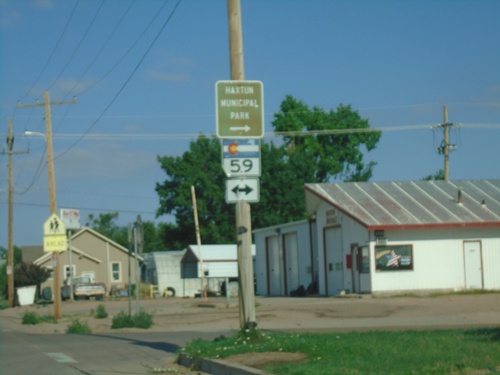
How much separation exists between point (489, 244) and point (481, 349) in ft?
86.4

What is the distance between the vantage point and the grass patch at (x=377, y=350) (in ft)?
34.2

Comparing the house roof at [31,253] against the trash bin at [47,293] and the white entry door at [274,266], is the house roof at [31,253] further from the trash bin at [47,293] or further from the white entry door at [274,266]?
the white entry door at [274,266]

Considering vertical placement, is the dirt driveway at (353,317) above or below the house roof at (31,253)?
below

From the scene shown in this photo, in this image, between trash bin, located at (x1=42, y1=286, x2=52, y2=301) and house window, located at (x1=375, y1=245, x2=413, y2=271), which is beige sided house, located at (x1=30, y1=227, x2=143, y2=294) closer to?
trash bin, located at (x1=42, y1=286, x2=52, y2=301)

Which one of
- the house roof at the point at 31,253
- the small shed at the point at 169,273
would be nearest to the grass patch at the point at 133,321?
the small shed at the point at 169,273

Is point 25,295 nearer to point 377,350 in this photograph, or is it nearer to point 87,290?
point 87,290

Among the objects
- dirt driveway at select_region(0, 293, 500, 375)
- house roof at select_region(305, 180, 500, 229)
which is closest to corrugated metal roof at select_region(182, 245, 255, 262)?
house roof at select_region(305, 180, 500, 229)

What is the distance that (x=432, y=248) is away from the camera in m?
36.1

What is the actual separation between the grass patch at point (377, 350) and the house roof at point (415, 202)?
20829 mm

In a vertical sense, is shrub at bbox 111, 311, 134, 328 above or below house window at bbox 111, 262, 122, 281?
below

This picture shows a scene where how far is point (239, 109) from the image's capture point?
596 inches

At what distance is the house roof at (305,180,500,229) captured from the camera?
3597 cm

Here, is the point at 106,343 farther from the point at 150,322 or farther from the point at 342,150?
the point at 342,150

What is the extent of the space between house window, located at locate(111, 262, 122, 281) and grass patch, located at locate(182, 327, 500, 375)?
60521 millimetres
